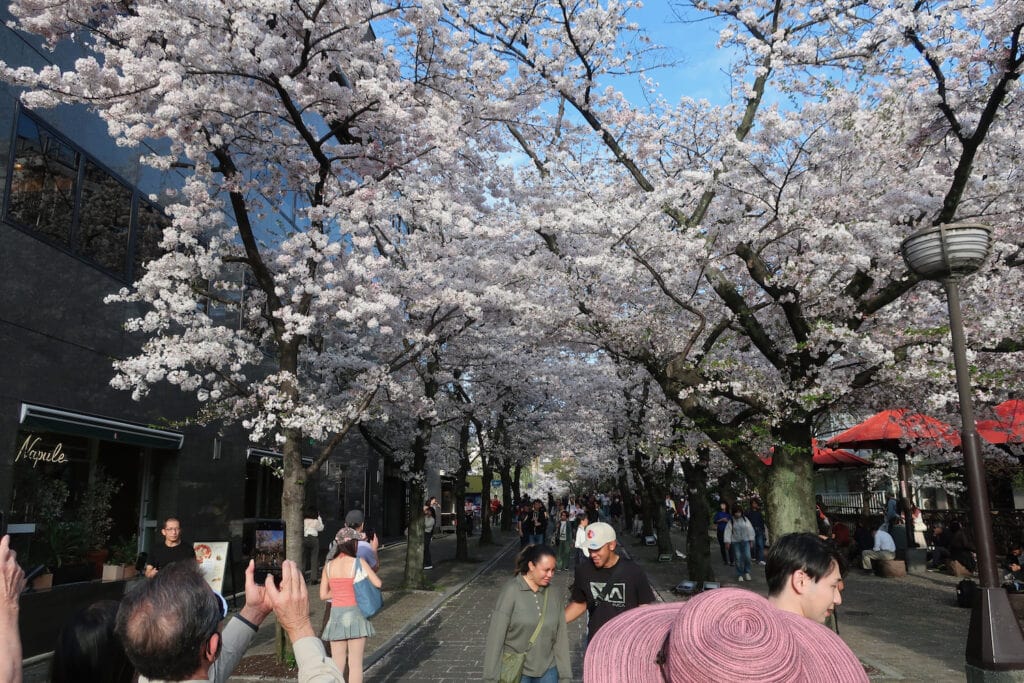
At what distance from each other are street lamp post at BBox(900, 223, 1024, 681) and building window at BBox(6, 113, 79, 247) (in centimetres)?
1136

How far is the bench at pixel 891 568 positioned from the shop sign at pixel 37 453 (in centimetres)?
1910

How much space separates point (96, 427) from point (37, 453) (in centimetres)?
109

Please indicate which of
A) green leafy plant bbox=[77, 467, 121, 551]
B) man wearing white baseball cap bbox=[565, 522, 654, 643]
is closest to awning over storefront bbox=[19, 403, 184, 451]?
green leafy plant bbox=[77, 467, 121, 551]

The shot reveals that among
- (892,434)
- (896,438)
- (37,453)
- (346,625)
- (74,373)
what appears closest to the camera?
(346,625)

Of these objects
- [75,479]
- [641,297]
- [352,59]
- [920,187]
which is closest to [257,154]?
[352,59]

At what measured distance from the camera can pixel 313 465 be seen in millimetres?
10219

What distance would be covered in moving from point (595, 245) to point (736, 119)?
3261 mm

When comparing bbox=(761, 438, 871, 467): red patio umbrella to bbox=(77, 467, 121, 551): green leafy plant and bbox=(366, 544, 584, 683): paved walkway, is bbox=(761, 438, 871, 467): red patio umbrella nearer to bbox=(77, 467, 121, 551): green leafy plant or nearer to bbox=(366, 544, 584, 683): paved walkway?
bbox=(366, 544, 584, 683): paved walkway

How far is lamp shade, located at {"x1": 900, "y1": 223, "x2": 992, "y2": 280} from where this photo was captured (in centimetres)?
716

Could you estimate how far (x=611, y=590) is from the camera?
19.6 feet

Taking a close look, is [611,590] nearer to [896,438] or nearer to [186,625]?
[186,625]

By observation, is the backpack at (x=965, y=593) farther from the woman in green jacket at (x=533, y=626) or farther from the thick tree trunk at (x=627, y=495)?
the thick tree trunk at (x=627, y=495)

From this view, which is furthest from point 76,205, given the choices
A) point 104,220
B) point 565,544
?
point 565,544

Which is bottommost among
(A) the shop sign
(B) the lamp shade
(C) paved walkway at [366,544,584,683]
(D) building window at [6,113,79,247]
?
(C) paved walkway at [366,544,584,683]
